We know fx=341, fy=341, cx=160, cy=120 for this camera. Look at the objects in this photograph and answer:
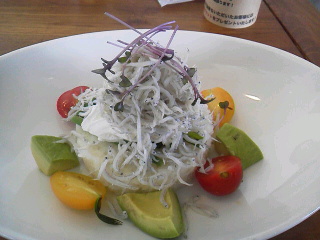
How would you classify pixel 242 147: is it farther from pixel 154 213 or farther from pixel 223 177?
pixel 154 213

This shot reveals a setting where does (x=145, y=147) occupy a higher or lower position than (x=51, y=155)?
higher

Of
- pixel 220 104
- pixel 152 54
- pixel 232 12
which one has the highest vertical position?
pixel 152 54

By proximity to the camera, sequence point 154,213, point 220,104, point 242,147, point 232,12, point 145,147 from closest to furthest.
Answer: point 154,213
point 145,147
point 242,147
point 220,104
point 232,12

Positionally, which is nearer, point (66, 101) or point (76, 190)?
point (76, 190)

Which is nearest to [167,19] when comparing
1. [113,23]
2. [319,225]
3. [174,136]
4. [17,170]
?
[113,23]

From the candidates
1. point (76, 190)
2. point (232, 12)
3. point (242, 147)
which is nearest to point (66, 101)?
point (76, 190)

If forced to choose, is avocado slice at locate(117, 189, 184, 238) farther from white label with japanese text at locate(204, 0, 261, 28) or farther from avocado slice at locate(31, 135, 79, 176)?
white label with japanese text at locate(204, 0, 261, 28)

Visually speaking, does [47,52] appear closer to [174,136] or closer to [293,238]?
[174,136]
